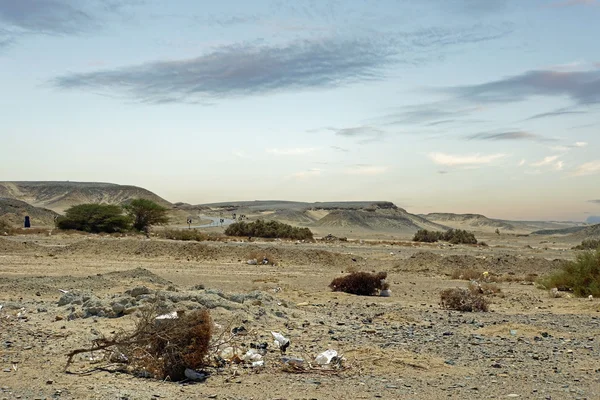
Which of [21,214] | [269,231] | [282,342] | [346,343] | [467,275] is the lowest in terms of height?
[467,275]

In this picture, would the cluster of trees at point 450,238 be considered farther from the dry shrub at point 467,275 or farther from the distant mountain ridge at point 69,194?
the distant mountain ridge at point 69,194

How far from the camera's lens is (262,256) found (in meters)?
33.1

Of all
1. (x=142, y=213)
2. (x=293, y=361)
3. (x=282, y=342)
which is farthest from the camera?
(x=142, y=213)

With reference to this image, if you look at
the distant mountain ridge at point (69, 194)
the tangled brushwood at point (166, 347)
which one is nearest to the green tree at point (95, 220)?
the tangled brushwood at point (166, 347)

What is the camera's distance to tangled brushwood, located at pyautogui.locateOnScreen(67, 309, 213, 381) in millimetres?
9016

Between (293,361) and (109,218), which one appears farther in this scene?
(109,218)

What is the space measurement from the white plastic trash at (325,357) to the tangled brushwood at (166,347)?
1589mm

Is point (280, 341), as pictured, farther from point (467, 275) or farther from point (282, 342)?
point (467, 275)

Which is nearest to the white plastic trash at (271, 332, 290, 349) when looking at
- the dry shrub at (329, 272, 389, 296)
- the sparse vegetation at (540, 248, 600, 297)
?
the dry shrub at (329, 272, 389, 296)

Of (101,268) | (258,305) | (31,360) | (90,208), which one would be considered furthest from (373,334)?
(90,208)

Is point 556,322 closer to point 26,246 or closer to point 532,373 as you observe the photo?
point 532,373

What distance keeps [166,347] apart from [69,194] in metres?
147

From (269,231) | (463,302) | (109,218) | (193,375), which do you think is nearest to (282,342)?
(193,375)

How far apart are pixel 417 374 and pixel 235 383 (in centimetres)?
254
